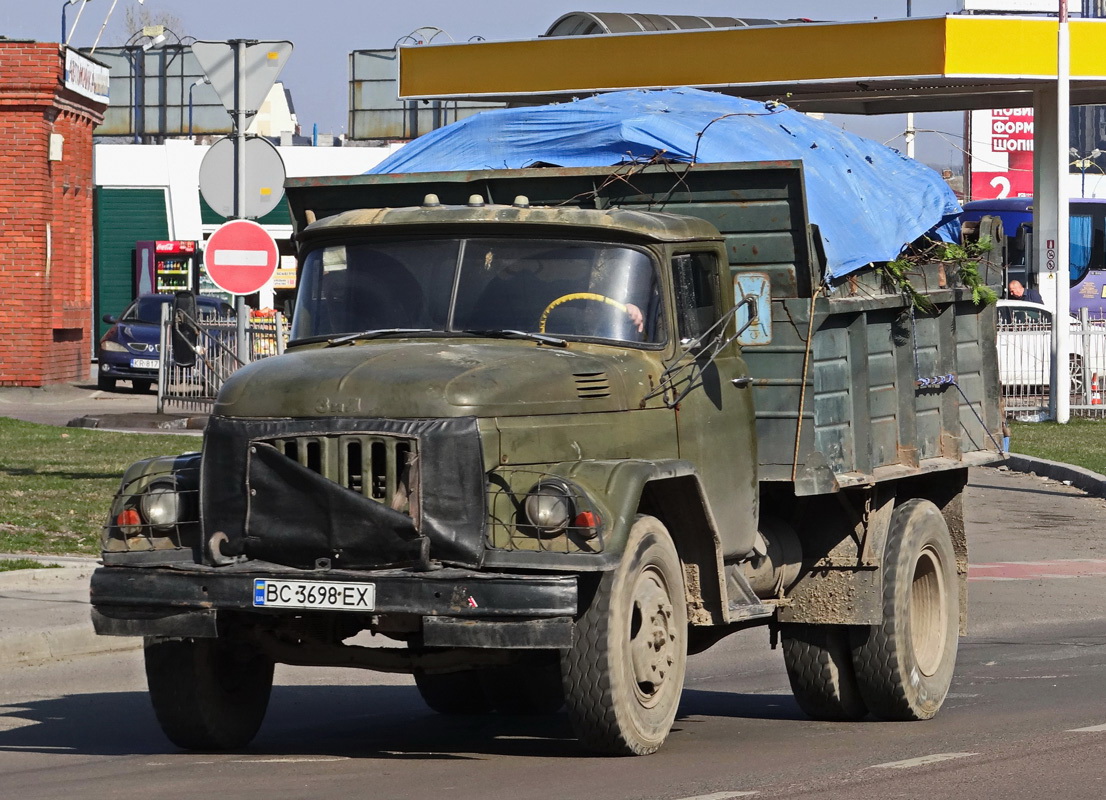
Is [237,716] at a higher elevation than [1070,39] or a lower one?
lower

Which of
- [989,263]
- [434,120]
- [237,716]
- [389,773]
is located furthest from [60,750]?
[434,120]

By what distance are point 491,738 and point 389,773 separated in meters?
1.26

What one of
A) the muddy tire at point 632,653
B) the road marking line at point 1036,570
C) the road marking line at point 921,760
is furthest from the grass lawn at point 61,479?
the road marking line at point 1036,570

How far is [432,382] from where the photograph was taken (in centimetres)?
684

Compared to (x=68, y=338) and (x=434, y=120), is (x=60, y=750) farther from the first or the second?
(x=434, y=120)

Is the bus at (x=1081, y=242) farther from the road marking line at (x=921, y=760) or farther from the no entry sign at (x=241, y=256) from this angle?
the road marking line at (x=921, y=760)

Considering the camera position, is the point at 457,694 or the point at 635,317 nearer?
the point at 635,317

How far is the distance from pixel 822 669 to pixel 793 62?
870 inches

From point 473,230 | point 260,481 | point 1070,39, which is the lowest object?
point 260,481

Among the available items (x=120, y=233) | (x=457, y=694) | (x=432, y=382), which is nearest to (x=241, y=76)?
(x=457, y=694)

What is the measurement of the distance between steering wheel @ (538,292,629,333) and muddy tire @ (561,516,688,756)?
3.25ft

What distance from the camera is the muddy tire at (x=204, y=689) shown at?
7.45m

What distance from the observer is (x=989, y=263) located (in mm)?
10422

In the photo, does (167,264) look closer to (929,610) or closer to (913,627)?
(929,610)
